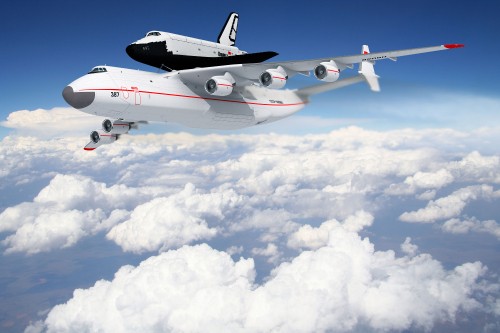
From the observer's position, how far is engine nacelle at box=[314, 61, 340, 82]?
74.5 ft

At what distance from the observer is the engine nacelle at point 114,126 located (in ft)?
92.0

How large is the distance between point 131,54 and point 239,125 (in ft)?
25.0

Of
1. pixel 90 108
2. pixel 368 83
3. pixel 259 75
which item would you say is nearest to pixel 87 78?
pixel 90 108

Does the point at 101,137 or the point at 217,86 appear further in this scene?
the point at 101,137

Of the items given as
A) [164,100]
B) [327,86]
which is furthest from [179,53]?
[327,86]

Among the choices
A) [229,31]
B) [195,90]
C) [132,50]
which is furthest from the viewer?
[229,31]

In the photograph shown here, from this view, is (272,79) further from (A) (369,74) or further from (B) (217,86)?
(A) (369,74)

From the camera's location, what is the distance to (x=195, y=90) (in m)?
25.0

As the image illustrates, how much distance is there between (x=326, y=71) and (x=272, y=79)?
9.03ft

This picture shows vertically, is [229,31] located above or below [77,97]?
above

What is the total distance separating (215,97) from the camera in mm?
25906

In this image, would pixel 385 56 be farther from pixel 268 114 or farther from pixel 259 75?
pixel 268 114

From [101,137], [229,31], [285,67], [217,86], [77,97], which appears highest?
[229,31]

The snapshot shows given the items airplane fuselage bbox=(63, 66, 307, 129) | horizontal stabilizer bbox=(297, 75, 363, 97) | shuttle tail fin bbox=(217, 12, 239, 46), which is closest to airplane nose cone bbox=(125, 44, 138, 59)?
airplane fuselage bbox=(63, 66, 307, 129)
